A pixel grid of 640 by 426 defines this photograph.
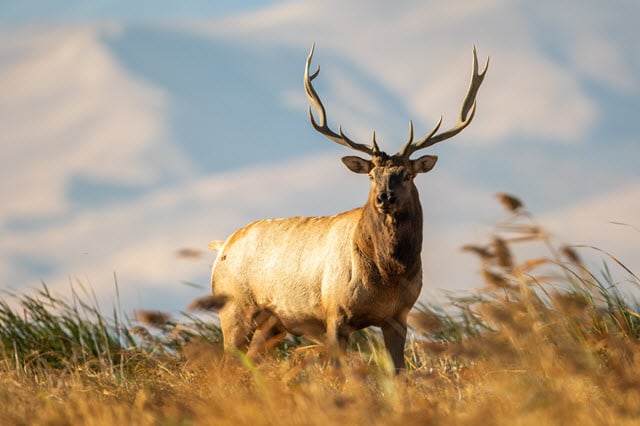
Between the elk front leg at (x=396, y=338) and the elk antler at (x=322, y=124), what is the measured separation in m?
1.48

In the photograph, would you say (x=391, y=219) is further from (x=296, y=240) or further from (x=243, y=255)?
(x=243, y=255)

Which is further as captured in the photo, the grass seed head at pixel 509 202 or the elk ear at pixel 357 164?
the elk ear at pixel 357 164

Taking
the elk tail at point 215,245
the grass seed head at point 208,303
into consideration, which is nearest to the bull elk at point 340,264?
the elk tail at point 215,245

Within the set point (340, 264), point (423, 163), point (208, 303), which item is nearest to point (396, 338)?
point (340, 264)

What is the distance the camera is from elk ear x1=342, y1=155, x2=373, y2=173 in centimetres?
821

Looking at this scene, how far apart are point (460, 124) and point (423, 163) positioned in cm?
97

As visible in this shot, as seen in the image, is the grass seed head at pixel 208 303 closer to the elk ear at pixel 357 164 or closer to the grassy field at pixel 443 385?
the grassy field at pixel 443 385

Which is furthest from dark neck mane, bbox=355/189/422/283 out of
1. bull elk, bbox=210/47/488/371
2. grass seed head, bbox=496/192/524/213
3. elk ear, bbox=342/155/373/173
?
grass seed head, bbox=496/192/524/213

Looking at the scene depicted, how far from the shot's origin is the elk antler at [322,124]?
27.6 feet

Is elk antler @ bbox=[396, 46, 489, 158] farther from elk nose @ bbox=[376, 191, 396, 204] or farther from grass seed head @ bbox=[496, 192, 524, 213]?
grass seed head @ bbox=[496, 192, 524, 213]

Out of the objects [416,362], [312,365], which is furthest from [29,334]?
[312,365]

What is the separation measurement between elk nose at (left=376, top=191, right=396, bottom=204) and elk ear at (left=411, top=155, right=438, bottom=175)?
26.2 inches

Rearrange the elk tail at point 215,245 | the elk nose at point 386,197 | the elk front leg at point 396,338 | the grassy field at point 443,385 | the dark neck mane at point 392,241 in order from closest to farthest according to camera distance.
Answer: the grassy field at point 443,385 → the elk nose at point 386,197 → the dark neck mane at point 392,241 → the elk front leg at point 396,338 → the elk tail at point 215,245

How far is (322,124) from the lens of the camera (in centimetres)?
909
